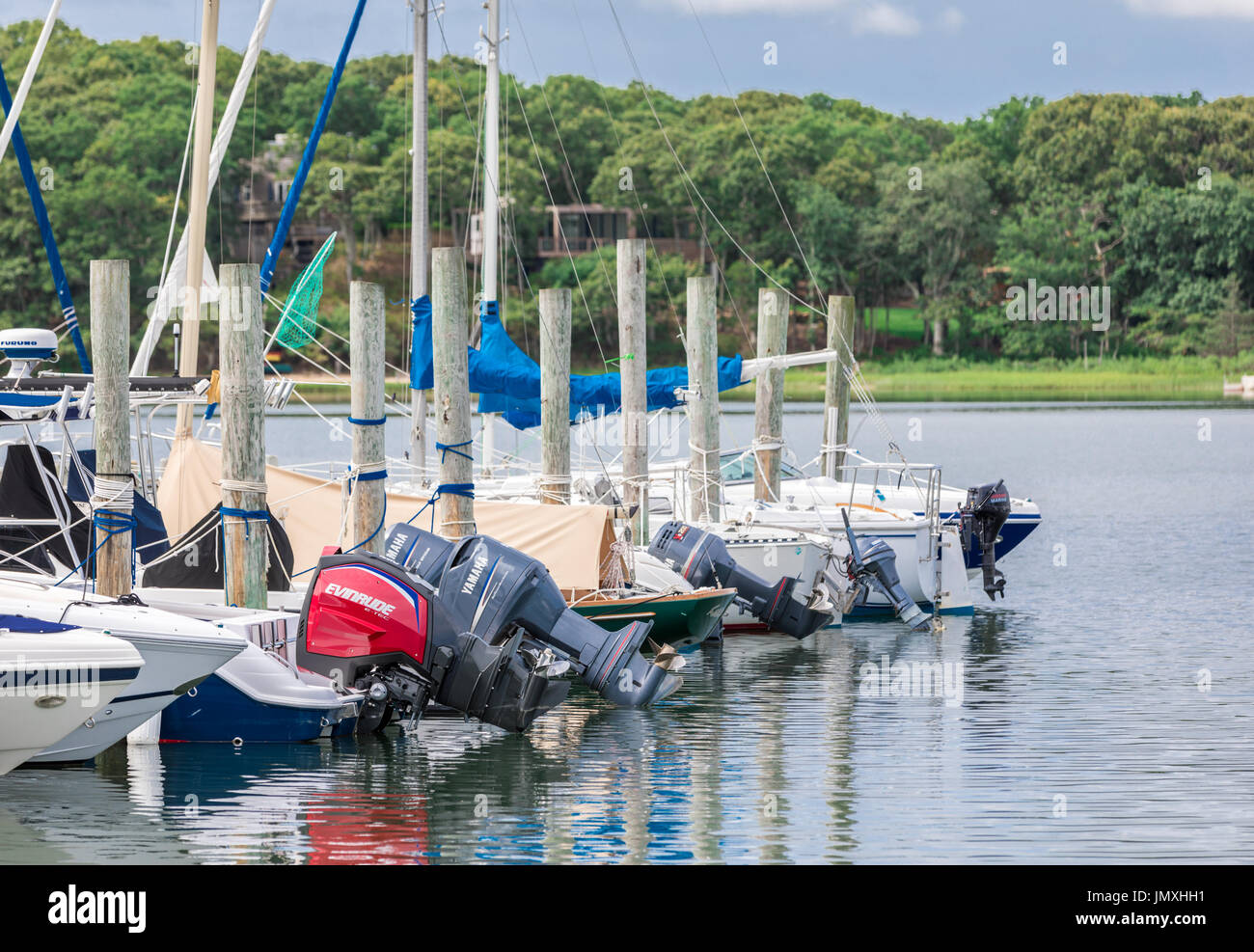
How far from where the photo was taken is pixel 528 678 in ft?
47.8

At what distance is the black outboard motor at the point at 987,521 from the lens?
23.8m

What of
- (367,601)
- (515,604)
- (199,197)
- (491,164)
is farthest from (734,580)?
(491,164)

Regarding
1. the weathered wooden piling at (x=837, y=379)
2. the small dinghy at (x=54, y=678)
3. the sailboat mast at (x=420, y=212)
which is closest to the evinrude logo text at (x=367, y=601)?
the small dinghy at (x=54, y=678)

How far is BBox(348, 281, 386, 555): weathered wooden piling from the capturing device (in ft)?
56.3

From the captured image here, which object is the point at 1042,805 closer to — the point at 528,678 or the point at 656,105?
the point at 528,678

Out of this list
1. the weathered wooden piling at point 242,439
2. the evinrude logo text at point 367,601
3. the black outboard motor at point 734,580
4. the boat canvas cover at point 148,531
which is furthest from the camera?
the black outboard motor at point 734,580

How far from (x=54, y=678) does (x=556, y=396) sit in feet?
29.2

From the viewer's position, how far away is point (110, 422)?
15.7m

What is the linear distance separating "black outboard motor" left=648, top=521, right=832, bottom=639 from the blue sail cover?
3.31m

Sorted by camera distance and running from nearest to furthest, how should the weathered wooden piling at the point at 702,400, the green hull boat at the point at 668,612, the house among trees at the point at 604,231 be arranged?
the green hull boat at the point at 668,612
the weathered wooden piling at the point at 702,400
the house among trees at the point at 604,231

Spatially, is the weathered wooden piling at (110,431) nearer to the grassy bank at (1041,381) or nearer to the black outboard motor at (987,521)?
the black outboard motor at (987,521)

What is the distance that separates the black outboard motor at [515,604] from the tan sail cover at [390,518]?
2.54 metres

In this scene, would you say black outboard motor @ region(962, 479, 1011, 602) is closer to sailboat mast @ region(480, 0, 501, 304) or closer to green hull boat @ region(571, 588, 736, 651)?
green hull boat @ region(571, 588, 736, 651)

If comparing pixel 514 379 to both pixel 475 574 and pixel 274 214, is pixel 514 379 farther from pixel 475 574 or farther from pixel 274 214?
pixel 274 214
